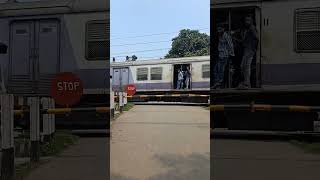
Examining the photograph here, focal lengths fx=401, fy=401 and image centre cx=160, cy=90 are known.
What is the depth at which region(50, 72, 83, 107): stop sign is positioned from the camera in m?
2.03

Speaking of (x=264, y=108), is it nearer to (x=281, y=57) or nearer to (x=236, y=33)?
(x=281, y=57)

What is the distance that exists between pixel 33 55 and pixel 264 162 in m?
1.27

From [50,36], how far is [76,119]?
1.46ft

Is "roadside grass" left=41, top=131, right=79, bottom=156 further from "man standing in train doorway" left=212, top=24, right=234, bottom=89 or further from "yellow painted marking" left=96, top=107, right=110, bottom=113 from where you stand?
"man standing in train doorway" left=212, top=24, right=234, bottom=89

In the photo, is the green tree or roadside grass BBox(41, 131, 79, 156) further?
roadside grass BBox(41, 131, 79, 156)

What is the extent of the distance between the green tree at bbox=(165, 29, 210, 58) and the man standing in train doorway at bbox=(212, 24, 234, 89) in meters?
0.09

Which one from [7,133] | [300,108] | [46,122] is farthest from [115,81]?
[300,108]

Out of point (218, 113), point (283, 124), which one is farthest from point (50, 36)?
point (283, 124)

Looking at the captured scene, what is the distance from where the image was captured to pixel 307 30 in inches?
Answer: 76.0

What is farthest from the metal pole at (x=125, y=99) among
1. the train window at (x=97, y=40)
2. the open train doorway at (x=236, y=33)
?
the open train doorway at (x=236, y=33)

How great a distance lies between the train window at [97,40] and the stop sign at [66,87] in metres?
0.14

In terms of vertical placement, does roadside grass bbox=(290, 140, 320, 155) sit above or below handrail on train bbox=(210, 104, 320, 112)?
below

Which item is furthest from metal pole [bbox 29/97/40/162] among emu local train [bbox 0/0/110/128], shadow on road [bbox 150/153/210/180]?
shadow on road [bbox 150/153/210/180]

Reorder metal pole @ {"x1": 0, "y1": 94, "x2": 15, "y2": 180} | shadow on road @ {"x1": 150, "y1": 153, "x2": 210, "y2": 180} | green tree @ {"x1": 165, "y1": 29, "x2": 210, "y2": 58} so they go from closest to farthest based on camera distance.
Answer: green tree @ {"x1": 165, "y1": 29, "x2": 210, "y2": 58} → shadow on road @ {"x1": 150, "y1": 153, "x2": 210, "y2": 180} → metal pole @ {"x1": 0, "y1": 94, "x2": 15, "y2": 180}
